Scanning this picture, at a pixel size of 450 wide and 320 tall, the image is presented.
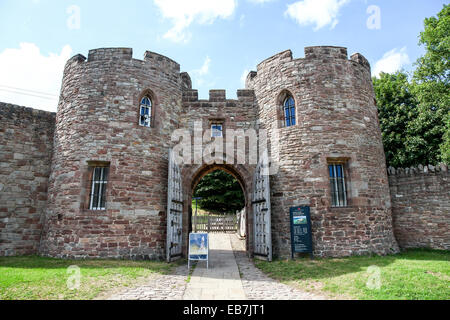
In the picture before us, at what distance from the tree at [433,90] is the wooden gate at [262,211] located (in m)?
10.5

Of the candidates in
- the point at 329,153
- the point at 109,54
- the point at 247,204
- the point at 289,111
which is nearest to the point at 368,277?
the point at 329,153

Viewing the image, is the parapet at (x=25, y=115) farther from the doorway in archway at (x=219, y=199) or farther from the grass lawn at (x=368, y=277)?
the grass lawn at (x=368, y=277)

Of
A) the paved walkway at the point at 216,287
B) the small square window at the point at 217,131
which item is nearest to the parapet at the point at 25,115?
the small square window at the point at 217,131

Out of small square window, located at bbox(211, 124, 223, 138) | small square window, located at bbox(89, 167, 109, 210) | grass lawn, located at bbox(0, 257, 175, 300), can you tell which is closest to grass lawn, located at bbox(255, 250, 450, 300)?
grass lawn, located at bbox(0, 257, 175, 300)

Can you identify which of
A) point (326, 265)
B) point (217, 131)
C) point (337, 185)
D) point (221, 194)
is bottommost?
point (326, 265)

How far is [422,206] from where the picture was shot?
35.1 feet

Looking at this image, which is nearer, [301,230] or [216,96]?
[301,230]

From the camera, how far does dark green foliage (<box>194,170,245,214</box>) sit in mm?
26453

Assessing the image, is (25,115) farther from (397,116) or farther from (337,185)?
(397,116)

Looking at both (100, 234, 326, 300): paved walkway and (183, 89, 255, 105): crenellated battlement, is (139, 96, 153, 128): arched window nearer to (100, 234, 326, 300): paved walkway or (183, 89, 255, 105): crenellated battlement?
(183, 89, 255, 105): crenellated battlement

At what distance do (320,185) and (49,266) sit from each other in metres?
9.05

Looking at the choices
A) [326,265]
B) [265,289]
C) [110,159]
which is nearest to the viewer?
[265,289]

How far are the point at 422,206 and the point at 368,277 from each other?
6.56 metres

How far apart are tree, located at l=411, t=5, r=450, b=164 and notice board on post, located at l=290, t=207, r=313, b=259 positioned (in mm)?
9977
